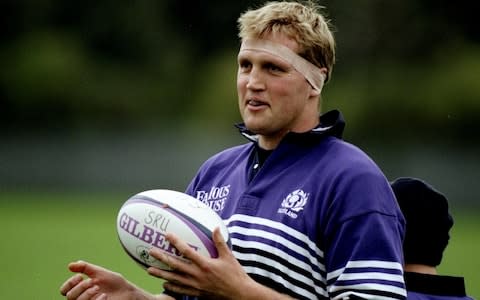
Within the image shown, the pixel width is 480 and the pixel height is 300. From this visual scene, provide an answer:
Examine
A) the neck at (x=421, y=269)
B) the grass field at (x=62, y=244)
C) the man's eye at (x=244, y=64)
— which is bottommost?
the grass field at (x=62, y=244)

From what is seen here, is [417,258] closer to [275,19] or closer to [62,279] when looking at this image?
[275,19]

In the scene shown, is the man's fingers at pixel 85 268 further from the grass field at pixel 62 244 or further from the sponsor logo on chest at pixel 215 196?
the grass field at pixel 62 244

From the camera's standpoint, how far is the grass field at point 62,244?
581 inches

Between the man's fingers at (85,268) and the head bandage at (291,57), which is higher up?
the head bandage at (291,57)

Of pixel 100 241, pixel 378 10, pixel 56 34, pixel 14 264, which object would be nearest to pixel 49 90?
pixel 56 34

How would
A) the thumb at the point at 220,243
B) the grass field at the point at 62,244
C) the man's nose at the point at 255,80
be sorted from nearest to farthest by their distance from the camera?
the thumb at the point at 220,243 < the man's nose at the point at 255,80 < the grass field at the point at 62,244

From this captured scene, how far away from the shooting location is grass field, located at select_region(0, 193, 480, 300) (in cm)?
1475

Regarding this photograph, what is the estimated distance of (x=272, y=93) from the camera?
16.7 ft

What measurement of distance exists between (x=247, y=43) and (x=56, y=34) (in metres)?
34.9

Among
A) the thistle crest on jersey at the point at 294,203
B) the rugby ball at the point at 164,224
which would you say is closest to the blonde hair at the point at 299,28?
the thistle crest on jersey at the point at 294,203

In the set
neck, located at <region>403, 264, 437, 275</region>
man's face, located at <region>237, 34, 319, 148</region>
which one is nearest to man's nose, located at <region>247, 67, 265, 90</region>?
man's face, located at <region>237, 34, 319, 148</region>

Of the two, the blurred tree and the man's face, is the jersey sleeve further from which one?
the blurred tree

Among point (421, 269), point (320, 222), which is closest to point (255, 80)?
point (320, 222)

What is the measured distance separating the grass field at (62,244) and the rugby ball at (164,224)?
8.10 m
